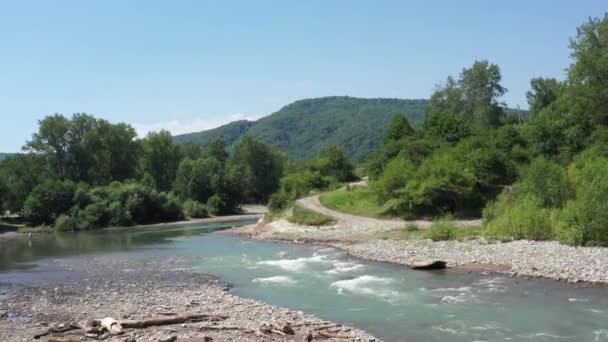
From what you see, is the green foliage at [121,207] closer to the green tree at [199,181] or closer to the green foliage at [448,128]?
the green tree at [199,181]

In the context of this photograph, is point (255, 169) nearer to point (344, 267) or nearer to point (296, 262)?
point (296, 262)

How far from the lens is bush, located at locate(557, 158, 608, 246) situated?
114 feet

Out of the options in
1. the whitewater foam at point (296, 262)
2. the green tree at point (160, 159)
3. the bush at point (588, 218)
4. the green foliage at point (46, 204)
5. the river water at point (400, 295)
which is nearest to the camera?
the river water at point (400, 295)

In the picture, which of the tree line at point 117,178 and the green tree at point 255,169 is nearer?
the tree line at point 117,178

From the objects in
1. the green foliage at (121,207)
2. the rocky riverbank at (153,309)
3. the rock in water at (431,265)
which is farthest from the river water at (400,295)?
the green foliage at (121,207)

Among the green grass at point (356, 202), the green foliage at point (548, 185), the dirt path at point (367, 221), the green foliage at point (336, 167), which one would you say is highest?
the green foliage at point (336, 167)

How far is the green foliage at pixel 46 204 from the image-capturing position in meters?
101

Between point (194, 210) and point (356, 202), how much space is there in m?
53.3

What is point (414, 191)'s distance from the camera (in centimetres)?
5834

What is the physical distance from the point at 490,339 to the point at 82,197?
314 ft

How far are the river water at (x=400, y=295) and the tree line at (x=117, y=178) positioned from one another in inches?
2141

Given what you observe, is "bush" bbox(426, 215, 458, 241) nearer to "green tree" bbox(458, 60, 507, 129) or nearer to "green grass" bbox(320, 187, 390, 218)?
"green grass" bbox(320, 187, 390, 218)

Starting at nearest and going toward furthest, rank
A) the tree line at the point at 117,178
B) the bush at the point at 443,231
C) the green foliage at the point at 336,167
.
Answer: the bush at the point at 443,231, the green foliage at the point at 336,167, the tree line at the point at 117,178

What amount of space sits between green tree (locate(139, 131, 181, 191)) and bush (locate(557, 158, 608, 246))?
108723 millimetres
